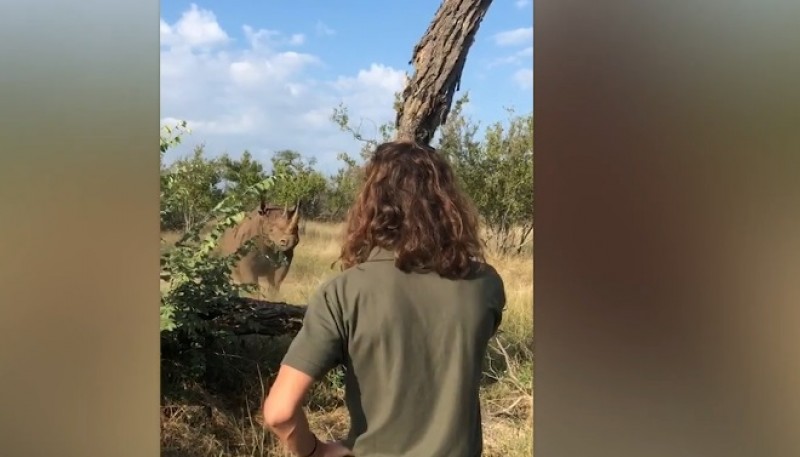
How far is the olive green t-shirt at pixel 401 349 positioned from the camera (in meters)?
1.01

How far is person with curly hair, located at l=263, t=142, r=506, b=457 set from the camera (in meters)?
1.01

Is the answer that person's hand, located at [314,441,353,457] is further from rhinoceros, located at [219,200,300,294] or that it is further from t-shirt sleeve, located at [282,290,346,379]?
rhinoceros, located at [219,200,300,294]

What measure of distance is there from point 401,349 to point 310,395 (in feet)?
5.21

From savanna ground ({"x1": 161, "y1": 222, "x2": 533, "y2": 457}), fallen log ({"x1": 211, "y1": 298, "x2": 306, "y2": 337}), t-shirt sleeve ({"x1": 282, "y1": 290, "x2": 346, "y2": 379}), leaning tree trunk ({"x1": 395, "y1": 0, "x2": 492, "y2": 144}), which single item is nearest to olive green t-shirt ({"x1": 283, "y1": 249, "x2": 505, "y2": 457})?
t-shirt sleeve ({"x1": 282, "y1": 290, "x2": 346, "y2": 379})

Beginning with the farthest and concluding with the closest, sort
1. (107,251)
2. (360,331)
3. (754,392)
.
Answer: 1. (107,251)
2. (754,392)
3. (360,331)

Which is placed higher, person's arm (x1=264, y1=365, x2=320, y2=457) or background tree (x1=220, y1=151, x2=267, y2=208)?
background tree (x1=220, y1=151, x2=267, y2=208)

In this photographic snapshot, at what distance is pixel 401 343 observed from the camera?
1024mm

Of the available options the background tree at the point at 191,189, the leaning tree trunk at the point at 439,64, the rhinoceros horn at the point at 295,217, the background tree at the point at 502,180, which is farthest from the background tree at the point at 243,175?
the background tree at the point at 502,180

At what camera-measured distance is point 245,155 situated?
2525 mm

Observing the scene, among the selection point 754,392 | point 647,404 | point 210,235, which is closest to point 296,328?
point 210,235

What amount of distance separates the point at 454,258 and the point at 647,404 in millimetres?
812

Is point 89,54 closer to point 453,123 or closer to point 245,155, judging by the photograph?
point 245,155

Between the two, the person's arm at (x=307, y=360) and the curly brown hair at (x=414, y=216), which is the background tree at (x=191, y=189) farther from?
the person's arm at (x=307, y=360)

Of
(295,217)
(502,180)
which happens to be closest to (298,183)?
(295,217)
